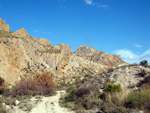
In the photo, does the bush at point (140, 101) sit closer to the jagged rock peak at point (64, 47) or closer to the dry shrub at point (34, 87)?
the dry shrub at point (34, 87)

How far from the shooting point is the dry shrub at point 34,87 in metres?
17.7

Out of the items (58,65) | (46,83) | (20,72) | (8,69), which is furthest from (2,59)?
(58,65)

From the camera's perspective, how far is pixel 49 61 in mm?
46781

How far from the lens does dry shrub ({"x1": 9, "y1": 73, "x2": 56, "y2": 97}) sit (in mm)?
17695

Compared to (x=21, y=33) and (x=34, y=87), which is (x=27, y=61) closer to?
(x=34, y=87)

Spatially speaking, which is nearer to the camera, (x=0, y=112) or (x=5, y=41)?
(x=0, y=112)

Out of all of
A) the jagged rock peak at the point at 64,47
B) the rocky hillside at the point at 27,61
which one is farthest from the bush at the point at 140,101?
the jagged rock peak at the point at 64,47

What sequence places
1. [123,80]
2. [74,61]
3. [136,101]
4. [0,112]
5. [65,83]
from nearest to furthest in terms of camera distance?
[0,112], [136,101], [123,80], [65,83], [74,61]

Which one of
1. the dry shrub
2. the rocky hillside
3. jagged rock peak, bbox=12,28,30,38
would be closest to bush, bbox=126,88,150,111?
the dry shrub

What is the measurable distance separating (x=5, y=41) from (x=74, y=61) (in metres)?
25.2

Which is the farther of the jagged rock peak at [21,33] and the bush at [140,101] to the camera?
the jagged rock peak at [21,33]

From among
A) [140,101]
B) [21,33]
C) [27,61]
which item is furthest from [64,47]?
[140,101]

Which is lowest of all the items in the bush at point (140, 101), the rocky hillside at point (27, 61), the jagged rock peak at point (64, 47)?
the bush at point (140, 101)

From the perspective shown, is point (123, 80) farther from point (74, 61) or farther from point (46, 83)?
point (74, 61)
